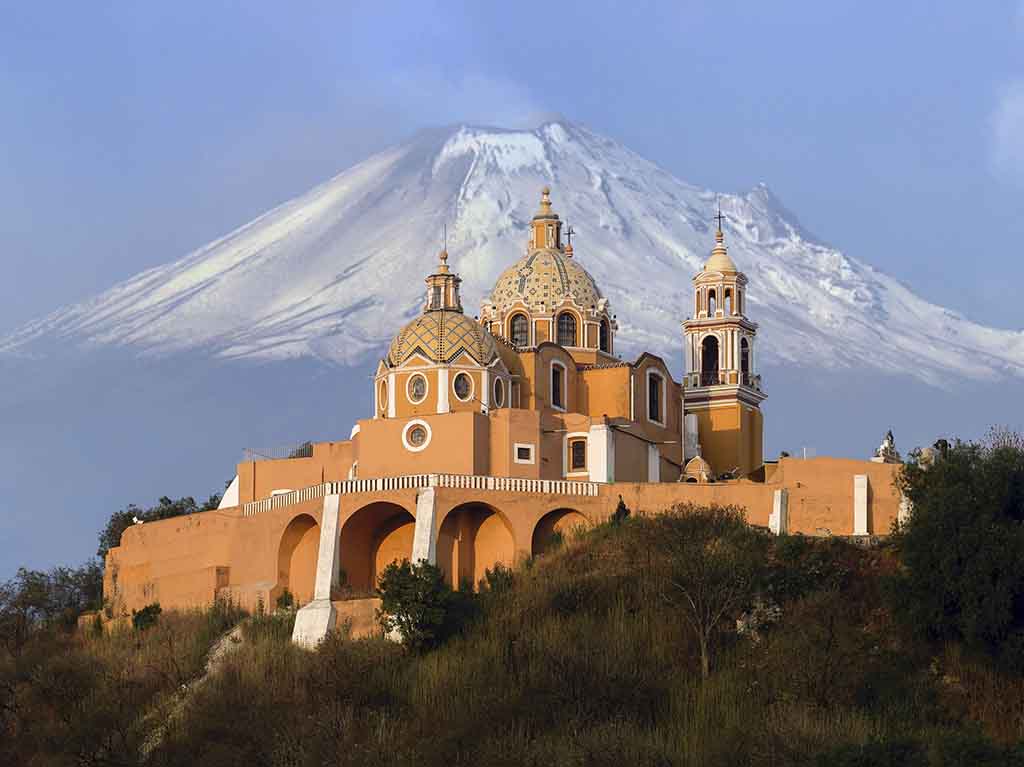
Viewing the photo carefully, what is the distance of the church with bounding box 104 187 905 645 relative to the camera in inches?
2072

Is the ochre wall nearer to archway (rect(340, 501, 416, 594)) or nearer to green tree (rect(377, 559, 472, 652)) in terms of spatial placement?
archway (rect(340, 501, 416, 594))

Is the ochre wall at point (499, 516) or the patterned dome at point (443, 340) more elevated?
the patterned dome at point (443, 340)

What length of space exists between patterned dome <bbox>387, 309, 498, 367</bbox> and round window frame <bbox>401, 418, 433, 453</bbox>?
2.14 meters

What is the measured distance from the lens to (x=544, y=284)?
62219mm

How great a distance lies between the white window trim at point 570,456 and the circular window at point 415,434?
11.3 feet

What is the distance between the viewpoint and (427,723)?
149 ft

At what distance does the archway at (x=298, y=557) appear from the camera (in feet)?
176

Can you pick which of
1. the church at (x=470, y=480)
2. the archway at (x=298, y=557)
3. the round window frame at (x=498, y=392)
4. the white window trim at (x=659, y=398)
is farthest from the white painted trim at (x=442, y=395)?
the white window trim at (x=659, y=398)

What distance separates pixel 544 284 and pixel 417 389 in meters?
7.97

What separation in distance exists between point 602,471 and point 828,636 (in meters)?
9.30

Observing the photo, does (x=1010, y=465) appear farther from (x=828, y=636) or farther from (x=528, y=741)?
(x=528, y=741)

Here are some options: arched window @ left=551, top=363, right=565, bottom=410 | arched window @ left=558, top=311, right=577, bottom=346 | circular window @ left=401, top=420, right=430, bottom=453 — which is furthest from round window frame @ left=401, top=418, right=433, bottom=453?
arched window @ left=558, top=311, right=577, bottom=346

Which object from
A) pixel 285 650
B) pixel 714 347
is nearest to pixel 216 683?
pixel 285 650

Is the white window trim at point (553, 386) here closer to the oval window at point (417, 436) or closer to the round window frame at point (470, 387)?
the round window frame at point (470, 387)
